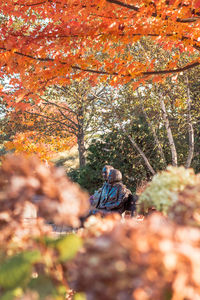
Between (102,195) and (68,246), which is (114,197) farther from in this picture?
(68,246)

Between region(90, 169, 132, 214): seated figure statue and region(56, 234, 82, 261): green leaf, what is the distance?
2956 mm

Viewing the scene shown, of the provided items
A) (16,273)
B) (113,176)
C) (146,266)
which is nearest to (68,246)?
(16,273)

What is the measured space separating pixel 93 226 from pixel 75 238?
0.14 m

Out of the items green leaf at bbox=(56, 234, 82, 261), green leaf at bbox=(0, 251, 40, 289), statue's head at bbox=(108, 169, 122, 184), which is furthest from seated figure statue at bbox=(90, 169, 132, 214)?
green leaf at bbox=(0, 251, 40, 289)

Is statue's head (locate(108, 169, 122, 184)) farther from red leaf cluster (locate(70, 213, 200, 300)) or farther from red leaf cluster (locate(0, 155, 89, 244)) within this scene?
red leaf cluster (locate(70, 213, 200, 300))

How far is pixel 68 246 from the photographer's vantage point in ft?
3.76

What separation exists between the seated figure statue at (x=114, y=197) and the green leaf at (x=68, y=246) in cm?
296

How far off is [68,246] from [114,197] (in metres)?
3.08

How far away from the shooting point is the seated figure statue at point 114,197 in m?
4.14

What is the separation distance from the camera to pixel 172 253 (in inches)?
35.4

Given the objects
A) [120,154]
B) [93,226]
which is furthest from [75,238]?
[120,154]

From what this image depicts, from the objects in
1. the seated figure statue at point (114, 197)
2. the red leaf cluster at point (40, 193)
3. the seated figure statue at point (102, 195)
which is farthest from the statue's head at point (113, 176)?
the red leaf cluster at point (40, 193)

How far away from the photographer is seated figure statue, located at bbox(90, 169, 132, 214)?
414 cm

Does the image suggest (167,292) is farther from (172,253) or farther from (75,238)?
(75,238)
